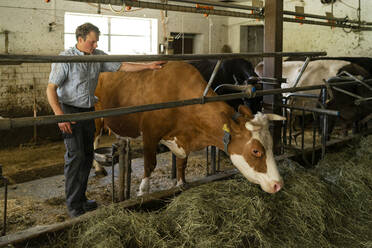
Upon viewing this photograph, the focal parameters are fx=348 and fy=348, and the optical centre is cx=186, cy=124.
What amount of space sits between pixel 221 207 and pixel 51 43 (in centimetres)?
696

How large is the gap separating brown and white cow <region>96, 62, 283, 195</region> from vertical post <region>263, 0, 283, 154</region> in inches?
40.5

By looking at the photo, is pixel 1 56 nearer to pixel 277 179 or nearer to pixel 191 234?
pixel 191 234

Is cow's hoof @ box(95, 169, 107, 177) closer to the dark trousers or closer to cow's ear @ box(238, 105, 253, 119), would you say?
the dark trousers

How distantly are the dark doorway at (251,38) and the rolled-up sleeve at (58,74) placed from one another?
9.57m

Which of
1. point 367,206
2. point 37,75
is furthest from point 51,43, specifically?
point 367,206

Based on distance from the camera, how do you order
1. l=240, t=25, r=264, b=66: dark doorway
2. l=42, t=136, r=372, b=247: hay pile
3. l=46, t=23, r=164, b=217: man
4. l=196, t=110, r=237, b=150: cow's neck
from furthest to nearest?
l=240, t=25, r=264, b=66: dark doorway → l=196, t=110, r=237, b=150: cow's neck → l=46, t=23, r=164, b=217: man → l=42, t=136, r=372, b=247: hay pile

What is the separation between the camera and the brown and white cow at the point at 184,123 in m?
2.78

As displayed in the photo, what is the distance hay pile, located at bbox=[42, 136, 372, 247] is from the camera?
6.78 feet

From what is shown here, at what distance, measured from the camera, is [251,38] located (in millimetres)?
12062

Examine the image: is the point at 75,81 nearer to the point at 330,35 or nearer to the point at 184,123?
the point at 184,123

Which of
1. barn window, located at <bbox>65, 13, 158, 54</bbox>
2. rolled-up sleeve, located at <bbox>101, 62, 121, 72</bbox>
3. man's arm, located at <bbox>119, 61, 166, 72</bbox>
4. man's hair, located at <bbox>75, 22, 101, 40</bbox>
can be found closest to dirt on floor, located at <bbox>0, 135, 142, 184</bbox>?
man's arm, located at <bbox>119, 61, 166, 72</bbox>

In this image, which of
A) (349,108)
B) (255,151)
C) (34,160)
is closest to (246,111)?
(255,151)

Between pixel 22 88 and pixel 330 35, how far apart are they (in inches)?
309

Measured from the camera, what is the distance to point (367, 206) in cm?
299
